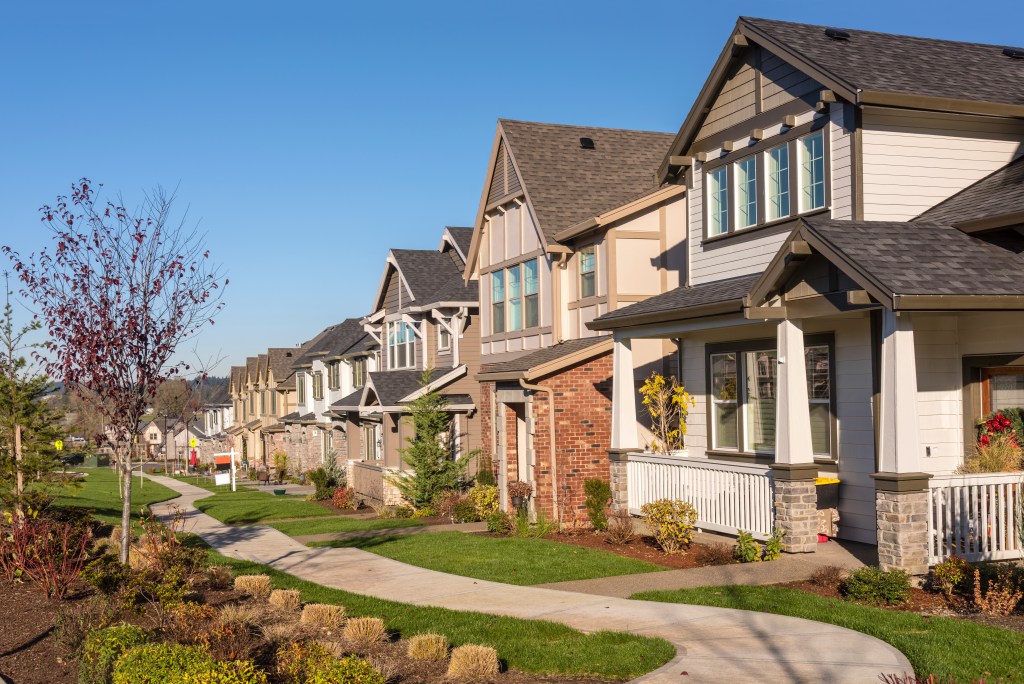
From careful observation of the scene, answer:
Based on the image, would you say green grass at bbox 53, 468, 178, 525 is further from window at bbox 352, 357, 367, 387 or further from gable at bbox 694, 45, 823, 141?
gable at bbox 694, 45, 823, 141

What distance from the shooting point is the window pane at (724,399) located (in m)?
17.4

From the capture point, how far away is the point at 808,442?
45.0 feet

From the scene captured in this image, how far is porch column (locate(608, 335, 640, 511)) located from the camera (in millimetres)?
18219

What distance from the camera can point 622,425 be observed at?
59.8 feet

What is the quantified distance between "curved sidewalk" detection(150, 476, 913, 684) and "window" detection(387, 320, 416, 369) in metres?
17.4

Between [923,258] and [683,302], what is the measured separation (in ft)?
16.1

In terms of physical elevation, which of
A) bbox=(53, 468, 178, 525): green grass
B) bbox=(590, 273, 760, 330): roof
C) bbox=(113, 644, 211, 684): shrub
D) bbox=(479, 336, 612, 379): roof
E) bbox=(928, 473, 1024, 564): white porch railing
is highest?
bbox=(590, 273, 760, 330): roof

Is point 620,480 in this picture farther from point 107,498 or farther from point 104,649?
point 107,498

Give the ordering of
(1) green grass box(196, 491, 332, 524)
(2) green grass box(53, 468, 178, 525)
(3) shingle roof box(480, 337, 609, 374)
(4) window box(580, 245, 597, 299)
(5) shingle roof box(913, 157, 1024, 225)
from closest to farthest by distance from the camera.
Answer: (5) shingle roof box(913, 157, 1024, 225) → (3) shingle roof box(480, 337, 609, 374) → (4) window box(580, 245, 597, 299) → (2) green grass box(53, 468, 178, 525) → (1) green grass box(196, 491, 332, 524)

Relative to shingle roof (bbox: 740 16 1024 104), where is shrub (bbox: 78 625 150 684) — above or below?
below

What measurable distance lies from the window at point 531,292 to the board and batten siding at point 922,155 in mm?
11272

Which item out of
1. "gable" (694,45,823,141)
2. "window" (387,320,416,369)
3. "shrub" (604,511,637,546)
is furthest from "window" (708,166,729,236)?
"window" (387,320,416,369)

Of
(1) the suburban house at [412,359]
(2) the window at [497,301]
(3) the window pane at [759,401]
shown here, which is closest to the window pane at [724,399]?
(3) the window pane at [759,401]

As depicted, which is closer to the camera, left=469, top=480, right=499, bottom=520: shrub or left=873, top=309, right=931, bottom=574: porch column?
left=873, top=309, right=931, bottom=574: porch column
